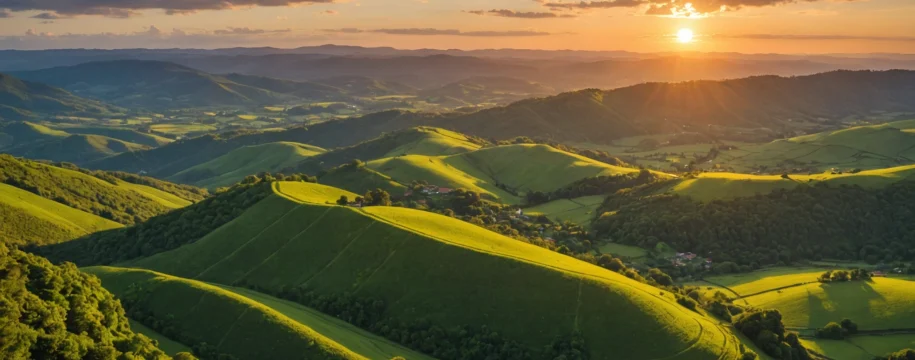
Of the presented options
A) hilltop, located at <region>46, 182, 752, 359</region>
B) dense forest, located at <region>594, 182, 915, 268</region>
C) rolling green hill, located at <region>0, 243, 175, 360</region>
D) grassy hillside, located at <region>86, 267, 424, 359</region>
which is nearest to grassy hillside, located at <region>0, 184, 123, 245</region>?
hilltop, located at <region>46, 182, 752, 359</region>

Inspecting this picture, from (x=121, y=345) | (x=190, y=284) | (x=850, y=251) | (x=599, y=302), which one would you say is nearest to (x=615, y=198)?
(x=850, y=251)

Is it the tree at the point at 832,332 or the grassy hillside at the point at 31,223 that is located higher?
the tree at the point at 832,332

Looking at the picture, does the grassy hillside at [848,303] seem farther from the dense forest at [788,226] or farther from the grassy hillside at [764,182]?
the grassy hillside at [764,182]

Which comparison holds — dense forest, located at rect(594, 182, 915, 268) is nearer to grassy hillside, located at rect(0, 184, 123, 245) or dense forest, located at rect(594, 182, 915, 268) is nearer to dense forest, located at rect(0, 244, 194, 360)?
dense forest, located at rect(0, 244, 194, 360)

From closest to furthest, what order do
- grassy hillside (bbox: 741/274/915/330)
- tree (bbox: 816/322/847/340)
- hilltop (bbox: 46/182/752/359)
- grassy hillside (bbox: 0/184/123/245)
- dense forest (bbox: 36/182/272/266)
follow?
hilltop (bbox: 46/182/752/359), tree (bbox: 816/322/847/340), grassy hillside (bbox: 741/274/915/330), dense forest (bbox: 36/182/272/266), grassy hillside (bbox: 0/184/123/245)

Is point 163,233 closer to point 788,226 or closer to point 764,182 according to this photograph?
point 788,226

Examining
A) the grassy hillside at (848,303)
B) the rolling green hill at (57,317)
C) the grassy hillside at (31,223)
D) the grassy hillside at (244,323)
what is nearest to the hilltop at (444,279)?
the grassy hillside at (244,323)
